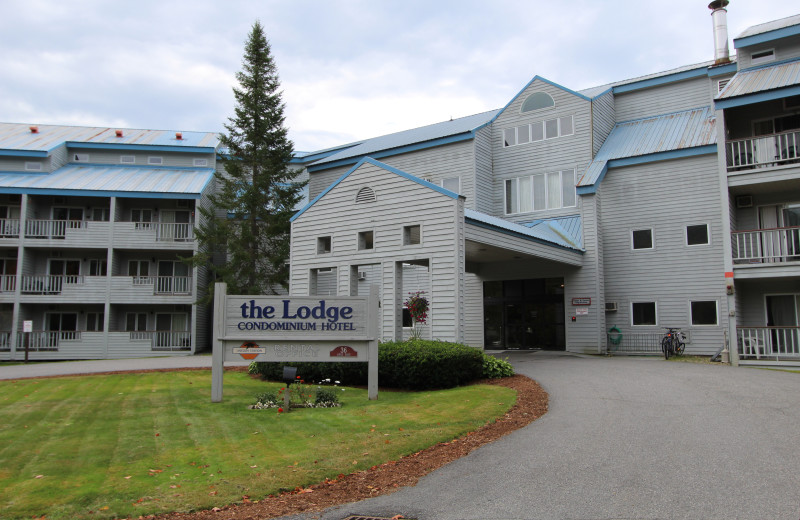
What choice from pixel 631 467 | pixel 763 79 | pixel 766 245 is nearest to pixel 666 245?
pixel 766 245

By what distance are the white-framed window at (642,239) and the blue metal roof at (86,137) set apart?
24.0 metres

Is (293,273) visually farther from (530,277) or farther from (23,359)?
(23,359)

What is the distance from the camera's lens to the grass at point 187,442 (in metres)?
6.14

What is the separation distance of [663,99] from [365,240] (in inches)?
619

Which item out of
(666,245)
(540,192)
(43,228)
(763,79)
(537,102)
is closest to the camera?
(763,79)

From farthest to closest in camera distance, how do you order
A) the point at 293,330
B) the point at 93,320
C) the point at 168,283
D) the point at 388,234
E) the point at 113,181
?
the point at 113,181 → the point at 93,320 → the point at 168,283 → the point at 388,234 → the point at 293,330

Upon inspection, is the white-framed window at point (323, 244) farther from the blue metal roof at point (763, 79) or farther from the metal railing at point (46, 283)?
the metal railing at point (46, 283)

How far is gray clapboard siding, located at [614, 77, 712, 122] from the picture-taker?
24.5 metres

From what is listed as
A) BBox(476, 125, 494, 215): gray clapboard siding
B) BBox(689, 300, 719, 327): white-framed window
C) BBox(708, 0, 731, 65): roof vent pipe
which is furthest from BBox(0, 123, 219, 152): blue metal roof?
BBox(689, 300, 719, 327): white-framed window

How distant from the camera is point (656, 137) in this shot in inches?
938

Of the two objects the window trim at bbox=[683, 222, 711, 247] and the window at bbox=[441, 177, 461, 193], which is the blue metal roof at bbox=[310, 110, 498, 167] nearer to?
the window at bbox=[441, 177, 461, 193]

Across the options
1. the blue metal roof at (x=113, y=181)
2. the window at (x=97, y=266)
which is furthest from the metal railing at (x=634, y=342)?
the window at (x=97, y=266)

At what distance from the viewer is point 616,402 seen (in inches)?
426

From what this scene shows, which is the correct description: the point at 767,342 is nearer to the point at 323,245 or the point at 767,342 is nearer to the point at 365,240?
the point at 365,240
